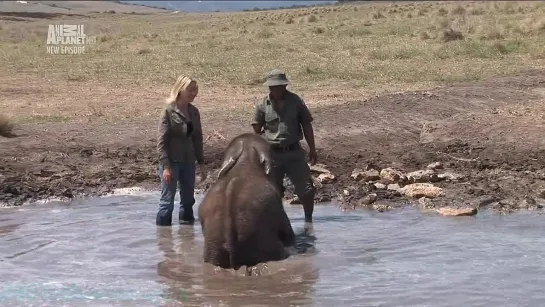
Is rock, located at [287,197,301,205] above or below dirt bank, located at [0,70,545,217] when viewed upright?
below

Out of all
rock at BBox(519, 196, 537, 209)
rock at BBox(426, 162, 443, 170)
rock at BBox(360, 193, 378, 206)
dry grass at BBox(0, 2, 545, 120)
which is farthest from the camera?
dry grass at BBox(0, 2, 545, 120)

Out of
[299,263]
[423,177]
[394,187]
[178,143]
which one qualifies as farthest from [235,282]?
[423,177]

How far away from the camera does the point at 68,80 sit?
80.8ft

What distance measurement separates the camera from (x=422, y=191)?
11.7 metres

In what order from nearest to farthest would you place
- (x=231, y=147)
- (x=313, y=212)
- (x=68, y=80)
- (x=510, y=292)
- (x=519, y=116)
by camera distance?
(x=510, y=292) → (x=231, y=147) → (x=313, y=212) → (x=519, y=116) → (x=68, y=80)

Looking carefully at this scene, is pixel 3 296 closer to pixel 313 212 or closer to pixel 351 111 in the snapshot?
pixel 313 212

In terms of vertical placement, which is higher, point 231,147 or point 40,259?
point 231,147

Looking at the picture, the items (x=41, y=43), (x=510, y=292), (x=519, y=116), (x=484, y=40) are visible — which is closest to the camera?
(x=510, y=292)

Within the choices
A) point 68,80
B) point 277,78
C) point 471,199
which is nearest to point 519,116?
point 471,199

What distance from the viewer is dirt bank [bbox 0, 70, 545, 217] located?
1195 cm

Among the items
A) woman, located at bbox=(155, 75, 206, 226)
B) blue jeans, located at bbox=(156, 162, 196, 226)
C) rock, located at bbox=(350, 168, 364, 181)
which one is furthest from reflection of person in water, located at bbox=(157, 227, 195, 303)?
rock, located at bbox=(350, 168, 364, 181)

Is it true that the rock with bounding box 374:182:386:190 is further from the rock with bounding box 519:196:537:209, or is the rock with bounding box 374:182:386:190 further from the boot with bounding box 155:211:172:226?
the boot with bounding box 155:211:172:226

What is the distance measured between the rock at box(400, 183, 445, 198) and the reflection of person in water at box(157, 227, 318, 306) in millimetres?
2933

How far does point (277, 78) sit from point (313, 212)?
2256mm
